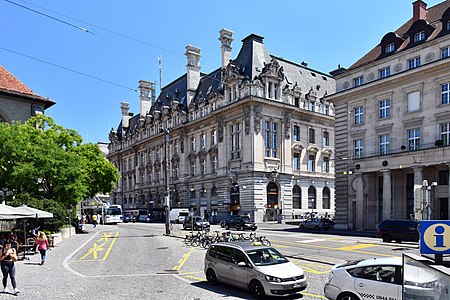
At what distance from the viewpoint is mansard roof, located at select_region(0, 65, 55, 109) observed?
149 ft

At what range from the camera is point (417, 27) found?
39.7m

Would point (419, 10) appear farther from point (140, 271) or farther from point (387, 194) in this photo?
point (140, 271)

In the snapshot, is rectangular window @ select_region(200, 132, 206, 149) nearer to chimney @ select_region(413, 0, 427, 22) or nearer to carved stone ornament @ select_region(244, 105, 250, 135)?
carved stone ornament @ select_region(244, 105, 250, 135)

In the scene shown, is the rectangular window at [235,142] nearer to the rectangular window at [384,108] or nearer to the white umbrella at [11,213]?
the rectangular window at [384,108]

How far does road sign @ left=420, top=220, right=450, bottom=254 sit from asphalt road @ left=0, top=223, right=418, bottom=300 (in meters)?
7.63

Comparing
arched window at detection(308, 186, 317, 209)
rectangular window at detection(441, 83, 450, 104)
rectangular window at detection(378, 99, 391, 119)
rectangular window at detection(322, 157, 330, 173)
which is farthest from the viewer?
rectangular window at detection(322, 157, 330, 173)

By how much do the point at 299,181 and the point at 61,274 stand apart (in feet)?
173

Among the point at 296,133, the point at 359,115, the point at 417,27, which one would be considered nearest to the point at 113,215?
the point at 296,133

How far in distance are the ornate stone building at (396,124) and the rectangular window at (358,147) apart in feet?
0.37

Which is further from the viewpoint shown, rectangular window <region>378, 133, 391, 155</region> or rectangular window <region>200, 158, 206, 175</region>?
Answer: rectangular window <region>200, 158, 206, 175</region>

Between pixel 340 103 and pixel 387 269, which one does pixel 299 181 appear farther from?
pixel 387 269

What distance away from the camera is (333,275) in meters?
10.3

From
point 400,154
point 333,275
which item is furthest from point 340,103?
point 333,275

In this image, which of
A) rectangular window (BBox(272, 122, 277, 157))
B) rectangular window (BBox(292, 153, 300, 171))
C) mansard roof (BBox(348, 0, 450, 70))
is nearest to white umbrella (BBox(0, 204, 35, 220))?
mansard roof (BBox(348, 0, 450, 70))
